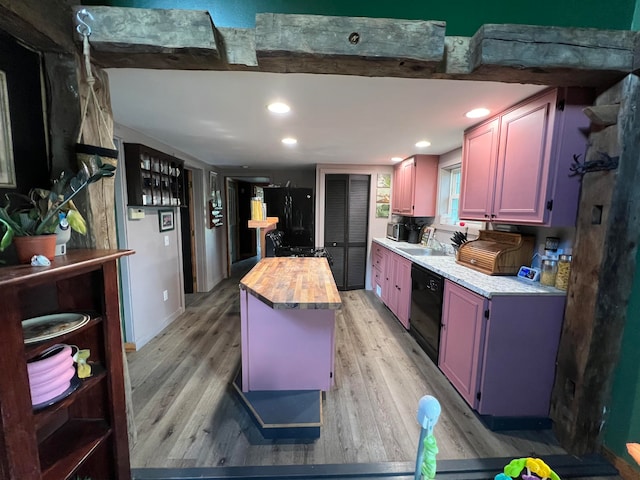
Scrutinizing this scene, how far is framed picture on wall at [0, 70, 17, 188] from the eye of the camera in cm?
99

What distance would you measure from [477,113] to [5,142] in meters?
2.63

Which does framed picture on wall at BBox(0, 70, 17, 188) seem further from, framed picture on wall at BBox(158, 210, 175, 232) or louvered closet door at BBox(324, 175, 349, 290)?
louvered closet door at BBox(324, 175, 349, 290)

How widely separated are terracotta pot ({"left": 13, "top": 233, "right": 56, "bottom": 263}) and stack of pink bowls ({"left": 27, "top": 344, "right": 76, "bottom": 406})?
358 millimetres

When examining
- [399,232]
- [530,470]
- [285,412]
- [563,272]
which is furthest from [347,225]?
[530,470]

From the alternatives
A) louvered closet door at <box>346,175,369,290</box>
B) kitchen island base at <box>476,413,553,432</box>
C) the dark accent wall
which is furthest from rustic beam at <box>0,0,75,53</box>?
louvered closet door at <box>346,175,369,290</box>

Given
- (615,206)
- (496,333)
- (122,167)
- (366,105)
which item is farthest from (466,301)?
(122,167)

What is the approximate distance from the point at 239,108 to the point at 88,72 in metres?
0.94

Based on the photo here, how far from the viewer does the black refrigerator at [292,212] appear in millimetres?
4242

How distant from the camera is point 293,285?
5.88ft

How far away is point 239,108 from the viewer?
1.94 m

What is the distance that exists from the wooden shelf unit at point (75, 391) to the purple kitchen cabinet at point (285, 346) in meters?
0.78

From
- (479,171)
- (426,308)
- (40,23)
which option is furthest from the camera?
(426,308)

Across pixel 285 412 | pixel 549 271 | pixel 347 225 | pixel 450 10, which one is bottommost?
pixel 285 412

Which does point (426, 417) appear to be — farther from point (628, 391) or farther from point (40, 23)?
point (40, 23)
